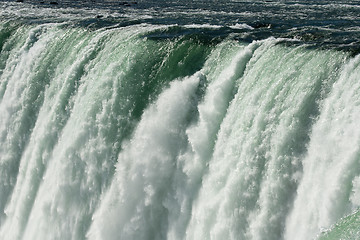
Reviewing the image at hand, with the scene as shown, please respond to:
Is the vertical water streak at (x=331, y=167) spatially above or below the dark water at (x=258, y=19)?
below

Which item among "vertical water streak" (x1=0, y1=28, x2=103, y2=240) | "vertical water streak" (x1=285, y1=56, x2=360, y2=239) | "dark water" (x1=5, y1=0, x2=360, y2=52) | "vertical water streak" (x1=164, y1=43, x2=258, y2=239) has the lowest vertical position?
"vertical water streak" (x1=285, y1=56, x2=360, y2=239)

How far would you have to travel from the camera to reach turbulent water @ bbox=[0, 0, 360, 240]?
368 inches

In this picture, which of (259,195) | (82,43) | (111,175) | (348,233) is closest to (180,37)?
(82,43)

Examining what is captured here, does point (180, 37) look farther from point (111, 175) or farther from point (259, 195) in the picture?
point (259, 195)

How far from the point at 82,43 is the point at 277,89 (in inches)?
286

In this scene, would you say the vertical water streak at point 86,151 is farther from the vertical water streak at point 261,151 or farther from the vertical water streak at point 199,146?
the vertical water streak at point 261,151

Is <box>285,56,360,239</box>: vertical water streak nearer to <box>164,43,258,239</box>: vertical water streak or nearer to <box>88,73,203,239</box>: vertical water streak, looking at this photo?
<box>164,43,258,239</box>: vertical water streak

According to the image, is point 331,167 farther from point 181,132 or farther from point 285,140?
point 181,132

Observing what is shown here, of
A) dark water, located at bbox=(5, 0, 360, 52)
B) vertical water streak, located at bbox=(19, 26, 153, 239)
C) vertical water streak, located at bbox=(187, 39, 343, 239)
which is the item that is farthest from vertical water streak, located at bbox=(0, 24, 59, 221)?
vertical water streak, located at bbox=(187, 39, 343, 239)

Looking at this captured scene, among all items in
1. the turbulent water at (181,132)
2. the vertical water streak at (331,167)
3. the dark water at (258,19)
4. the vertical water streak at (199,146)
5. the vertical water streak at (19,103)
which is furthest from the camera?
the vertical water streak at (19,103)

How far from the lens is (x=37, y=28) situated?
59.5 feet

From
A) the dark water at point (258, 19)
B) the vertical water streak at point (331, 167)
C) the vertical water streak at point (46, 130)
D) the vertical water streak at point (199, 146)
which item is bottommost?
the vertical water streak at point (331, 167)

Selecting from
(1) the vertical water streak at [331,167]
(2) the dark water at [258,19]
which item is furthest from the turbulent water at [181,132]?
(2) the dark water at [258,19]

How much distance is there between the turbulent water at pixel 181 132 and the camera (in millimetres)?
9336
